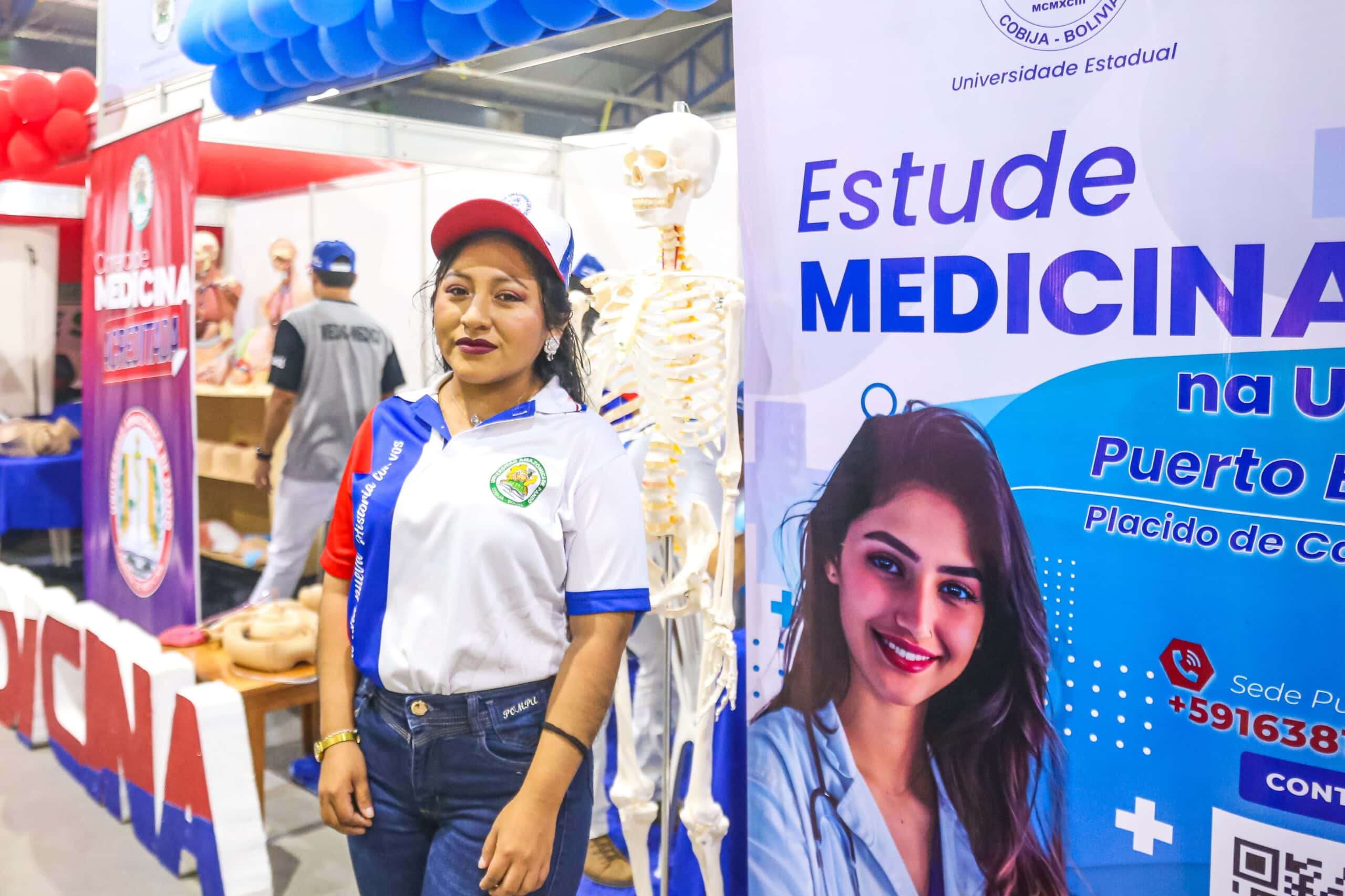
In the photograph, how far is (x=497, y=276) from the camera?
1379 mm

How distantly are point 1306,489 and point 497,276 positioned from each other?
44.0 inches

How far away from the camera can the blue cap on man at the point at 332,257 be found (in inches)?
169

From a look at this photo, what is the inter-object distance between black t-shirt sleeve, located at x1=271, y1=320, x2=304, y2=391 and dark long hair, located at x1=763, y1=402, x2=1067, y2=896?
3023 millimetres

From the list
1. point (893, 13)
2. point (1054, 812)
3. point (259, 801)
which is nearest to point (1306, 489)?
point (1054, 812)

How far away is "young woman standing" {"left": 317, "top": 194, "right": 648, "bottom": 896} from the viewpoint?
1.31 meters

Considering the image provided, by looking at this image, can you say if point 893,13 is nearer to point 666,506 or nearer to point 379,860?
point 666,506

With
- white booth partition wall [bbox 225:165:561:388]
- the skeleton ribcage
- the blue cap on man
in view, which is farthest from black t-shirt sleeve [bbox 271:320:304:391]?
the skeleton ribcage

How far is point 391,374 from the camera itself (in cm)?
460

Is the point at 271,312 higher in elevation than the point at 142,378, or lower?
higher

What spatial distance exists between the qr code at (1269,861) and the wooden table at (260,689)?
7.53ft

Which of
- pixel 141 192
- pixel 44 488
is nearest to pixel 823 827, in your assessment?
pixel 141 192

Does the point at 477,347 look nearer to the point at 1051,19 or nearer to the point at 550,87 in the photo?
the point at 1051,19

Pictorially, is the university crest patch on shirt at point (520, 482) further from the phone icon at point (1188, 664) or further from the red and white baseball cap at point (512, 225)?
the phone icon at point (1188, 664)

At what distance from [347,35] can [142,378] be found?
1793mm
